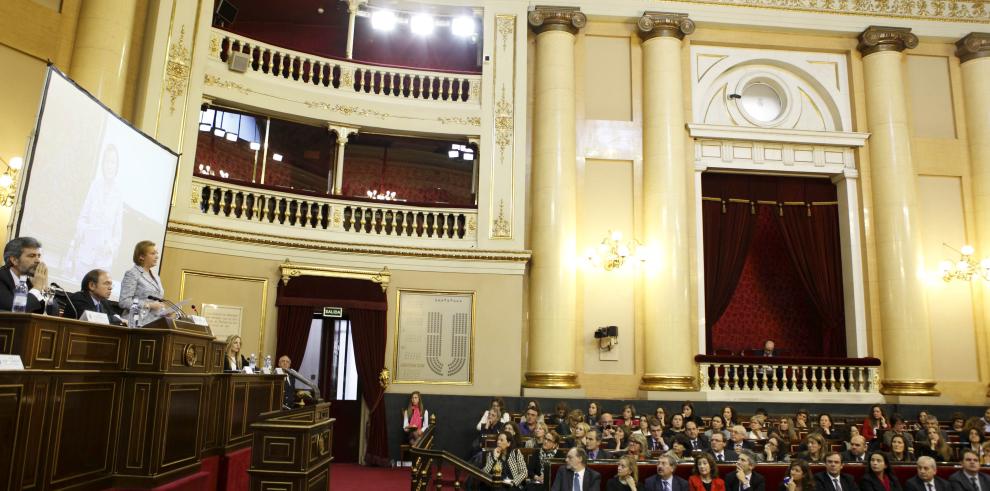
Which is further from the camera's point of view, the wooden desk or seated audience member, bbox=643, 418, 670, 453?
seated audience member, bbox=643, 418, 670, 453

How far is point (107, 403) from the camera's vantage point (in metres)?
4.25

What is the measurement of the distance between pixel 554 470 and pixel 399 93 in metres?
7.76

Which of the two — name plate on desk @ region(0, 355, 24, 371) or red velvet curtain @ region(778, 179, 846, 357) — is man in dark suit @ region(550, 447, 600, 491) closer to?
name plate on desk @ region(0, 355, 24, 371)

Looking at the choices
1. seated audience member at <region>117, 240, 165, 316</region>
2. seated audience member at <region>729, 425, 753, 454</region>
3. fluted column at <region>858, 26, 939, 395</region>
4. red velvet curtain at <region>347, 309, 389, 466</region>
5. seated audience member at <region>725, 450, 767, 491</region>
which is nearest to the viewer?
seated audience member at <region>117, 240, 165, 316</region>

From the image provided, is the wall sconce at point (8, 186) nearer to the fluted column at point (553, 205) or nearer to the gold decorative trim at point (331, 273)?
the gold decorative trim at point (331, 273)

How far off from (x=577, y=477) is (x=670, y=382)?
18.5 feet

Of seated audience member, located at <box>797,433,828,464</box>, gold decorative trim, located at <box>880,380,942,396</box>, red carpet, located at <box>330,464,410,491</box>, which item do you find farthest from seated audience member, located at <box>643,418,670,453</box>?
gold decorative trim, located at <box>880,380,942,396</box>

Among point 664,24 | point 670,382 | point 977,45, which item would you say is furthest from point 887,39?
point 670,382

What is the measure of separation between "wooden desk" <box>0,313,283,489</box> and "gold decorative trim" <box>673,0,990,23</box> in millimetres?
11755

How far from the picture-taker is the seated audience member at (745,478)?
6.34 meters

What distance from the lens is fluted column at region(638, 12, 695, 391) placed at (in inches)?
465

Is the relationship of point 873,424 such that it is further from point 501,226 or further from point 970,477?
point 501,226

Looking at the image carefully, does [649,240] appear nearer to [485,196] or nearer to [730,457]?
[485,196]

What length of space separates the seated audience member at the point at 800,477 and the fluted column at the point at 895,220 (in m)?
6.99
